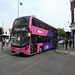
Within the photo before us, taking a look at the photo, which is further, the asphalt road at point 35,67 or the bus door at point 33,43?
the bus door at point 33,43

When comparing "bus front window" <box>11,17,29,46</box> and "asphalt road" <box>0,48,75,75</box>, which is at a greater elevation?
"bus front window" <box>11,17,29,46</box>

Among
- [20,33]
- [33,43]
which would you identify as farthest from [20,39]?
[33,43]

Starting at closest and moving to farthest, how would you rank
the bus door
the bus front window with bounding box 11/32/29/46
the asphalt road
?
the asphalt road
the bus front window with bounding box 11/32/29/46
the bus door

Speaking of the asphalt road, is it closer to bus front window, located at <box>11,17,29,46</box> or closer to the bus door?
bus front window, located at <box>11,17,29,46</box>

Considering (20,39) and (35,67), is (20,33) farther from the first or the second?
(35,67)

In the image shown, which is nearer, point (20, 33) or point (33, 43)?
point (20, 33)

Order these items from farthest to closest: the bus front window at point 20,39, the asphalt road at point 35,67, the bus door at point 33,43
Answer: the bus door at point 33,43 < the bus front window at point 20,39 < the asphalt road at point 35,67

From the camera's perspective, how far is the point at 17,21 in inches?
379

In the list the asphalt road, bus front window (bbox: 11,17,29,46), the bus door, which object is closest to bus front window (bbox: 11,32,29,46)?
bus front window (bbox: 11,17,29,46)

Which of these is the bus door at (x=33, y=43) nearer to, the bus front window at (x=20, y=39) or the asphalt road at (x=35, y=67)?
the bus front window at (x=20, y=39)

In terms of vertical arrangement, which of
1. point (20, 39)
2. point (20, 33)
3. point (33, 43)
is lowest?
point (33, 43)

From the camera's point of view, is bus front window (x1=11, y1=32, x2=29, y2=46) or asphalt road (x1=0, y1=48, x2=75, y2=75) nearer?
asphalt road (x1=0, y1=48, x2=75, y2=75)

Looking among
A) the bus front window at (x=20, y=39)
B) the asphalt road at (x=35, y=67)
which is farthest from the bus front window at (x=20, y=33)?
the asphalt road at (x=35, y=67)

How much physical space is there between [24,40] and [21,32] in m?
0.87
